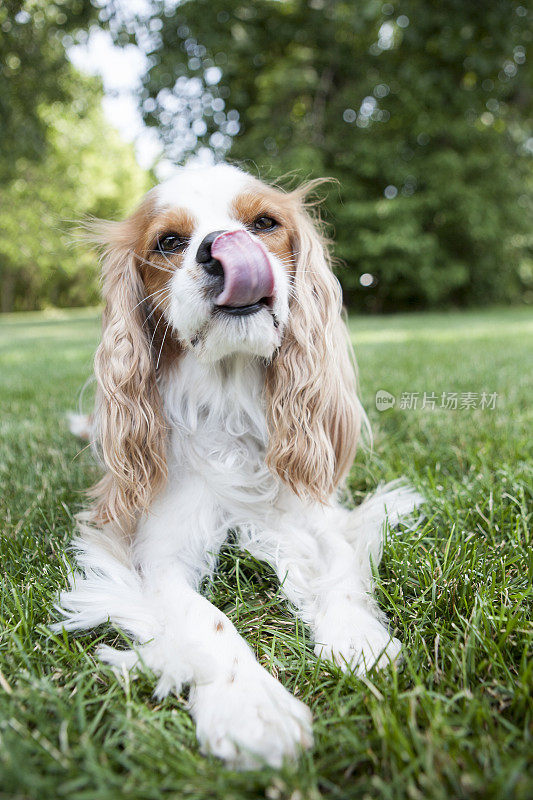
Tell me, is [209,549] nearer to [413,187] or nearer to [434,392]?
[434,392]

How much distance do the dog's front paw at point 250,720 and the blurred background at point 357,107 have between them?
378 inches

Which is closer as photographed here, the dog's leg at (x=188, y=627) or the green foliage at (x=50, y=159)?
the dog's leg at (x=188, y=627)

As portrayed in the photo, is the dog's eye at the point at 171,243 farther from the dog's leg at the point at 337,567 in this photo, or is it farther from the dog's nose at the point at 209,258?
the dog's leg at the point at 337,567

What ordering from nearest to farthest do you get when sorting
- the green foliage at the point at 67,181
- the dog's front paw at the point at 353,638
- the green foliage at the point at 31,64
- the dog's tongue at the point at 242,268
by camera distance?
the dog's front paw at the point at 353,638, the dog's tongue at the point at 242,268, the green foliage at the point at 31,64, the green foliage at the point at 67,181

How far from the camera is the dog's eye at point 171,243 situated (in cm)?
189

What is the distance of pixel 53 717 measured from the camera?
3.53ft

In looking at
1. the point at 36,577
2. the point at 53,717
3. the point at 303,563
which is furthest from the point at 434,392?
the point at 53,717

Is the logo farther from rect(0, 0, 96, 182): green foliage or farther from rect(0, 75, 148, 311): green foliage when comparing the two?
rect(0, 75, 148, 311): green foliage

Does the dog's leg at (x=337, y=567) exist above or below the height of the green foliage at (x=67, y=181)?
below

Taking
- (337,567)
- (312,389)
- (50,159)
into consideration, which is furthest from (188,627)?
(50,159)

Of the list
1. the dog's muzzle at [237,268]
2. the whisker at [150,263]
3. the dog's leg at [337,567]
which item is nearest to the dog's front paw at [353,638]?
the dog's leg at [337,567]

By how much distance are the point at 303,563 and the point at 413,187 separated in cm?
1623

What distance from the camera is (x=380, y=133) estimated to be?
15398 millimetres

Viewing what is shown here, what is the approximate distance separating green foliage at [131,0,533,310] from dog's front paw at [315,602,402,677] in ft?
39.6
